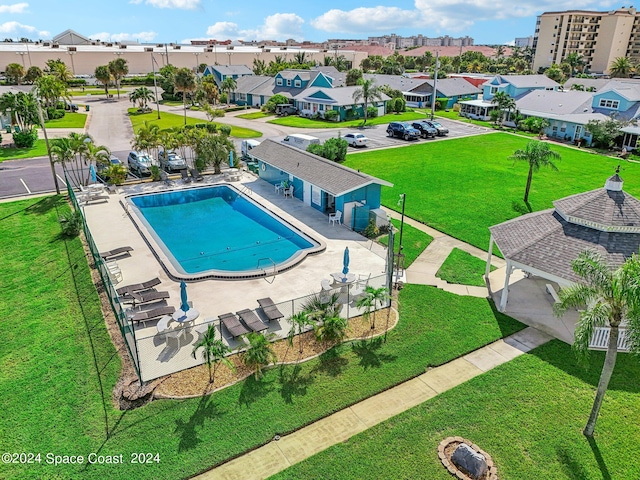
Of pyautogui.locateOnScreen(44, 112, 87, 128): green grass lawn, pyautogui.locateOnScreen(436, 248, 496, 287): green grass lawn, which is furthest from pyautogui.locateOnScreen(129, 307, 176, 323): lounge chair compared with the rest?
pyautogui.locateOnScreen(44, 112, 87, 128): green grass lawn

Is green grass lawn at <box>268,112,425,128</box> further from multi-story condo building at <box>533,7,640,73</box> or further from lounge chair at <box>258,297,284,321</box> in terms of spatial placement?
multi-story condo building at <box>533,7,640,73</box>

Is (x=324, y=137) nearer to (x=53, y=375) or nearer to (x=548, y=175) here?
(x=548, y=175)

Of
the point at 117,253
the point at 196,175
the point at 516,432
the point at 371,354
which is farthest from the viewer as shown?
the point at 196,175

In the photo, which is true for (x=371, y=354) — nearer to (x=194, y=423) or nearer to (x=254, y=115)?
(x=194, y=423)

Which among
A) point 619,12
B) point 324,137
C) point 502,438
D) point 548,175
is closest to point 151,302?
point 502,438

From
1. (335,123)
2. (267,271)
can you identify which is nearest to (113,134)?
(335,123)
